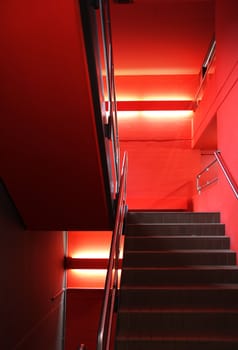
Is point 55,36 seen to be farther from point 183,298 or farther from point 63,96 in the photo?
point 183,298

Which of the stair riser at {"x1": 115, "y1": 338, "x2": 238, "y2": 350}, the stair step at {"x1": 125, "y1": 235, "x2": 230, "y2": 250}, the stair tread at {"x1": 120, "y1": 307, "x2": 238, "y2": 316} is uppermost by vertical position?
the stair step at {"x1": 125, "y1": 235, "x2": 230, "y2": 250}

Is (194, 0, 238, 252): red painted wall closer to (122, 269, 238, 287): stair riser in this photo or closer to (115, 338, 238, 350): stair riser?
(122, 269, 238, 287): stair riser

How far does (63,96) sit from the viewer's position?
2.50 metres

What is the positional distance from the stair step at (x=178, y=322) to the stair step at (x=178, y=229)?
4.87ft

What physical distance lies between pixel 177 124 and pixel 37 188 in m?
5.79

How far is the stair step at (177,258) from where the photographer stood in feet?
13.8

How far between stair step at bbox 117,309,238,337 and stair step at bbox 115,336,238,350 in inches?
5.5

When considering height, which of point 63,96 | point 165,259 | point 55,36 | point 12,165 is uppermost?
point 55,36

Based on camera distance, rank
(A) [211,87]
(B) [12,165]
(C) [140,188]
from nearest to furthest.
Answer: (B) [12,165] < (A) [211,87] < (C) [140,188]

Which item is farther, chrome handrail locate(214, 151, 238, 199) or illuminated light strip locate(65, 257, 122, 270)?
illuminated light strip locate(65, 257, 122, 270)

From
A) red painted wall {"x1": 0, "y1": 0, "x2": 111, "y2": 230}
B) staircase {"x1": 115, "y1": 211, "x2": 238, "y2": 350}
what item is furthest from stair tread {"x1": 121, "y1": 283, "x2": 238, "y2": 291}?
red painted wall {"x1": 0, "y1": 0, "x2": 111, "y2": 230}

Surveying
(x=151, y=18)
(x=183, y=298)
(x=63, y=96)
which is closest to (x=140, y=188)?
(x=151, y=18)

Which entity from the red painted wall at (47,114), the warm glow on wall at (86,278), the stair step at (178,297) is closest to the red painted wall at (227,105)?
the stair step at (178,297)

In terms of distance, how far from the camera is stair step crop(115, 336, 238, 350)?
10.0 feet
